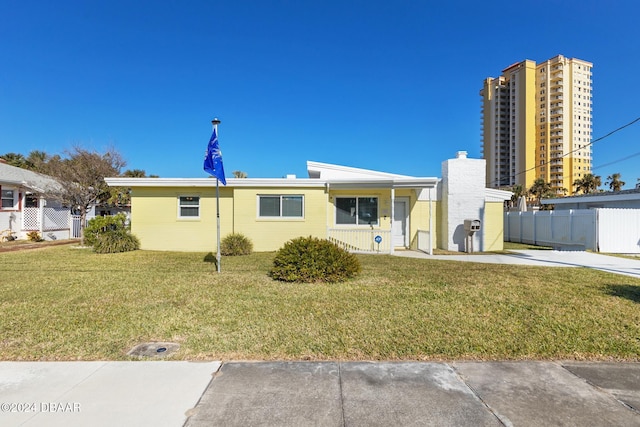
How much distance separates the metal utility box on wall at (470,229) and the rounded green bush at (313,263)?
762 cm

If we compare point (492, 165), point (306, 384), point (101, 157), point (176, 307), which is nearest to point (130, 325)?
point (176, 307)

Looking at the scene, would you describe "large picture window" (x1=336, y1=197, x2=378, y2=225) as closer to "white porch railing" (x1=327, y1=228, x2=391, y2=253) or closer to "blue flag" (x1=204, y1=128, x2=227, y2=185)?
"white porch railing" (x1=327, y1=228, x2=391, y2=253)

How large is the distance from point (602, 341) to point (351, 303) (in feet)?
11.0

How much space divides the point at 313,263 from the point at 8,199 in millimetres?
20169

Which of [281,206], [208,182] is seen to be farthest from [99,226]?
[281,206]

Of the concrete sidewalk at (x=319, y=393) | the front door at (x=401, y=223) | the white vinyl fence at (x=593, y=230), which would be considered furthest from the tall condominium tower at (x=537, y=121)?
the concrete sidewalk at (x=319, y=393)

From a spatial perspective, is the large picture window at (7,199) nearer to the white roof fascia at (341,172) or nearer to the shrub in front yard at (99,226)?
the shrub in front yard at (99,226)

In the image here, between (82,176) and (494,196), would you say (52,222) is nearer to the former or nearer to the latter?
(82,176)

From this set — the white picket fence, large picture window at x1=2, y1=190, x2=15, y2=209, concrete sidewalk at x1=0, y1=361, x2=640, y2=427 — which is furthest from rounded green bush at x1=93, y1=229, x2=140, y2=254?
large picture window at x1=2, y1=190, x2=15, y2=209

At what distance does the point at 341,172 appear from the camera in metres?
14.2

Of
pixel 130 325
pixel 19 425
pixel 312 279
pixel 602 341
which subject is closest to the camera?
pixel 19 425

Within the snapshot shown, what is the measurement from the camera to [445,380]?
123 inches

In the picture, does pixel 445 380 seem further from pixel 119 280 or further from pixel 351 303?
pixel 119 280

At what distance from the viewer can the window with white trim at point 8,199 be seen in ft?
57.8
